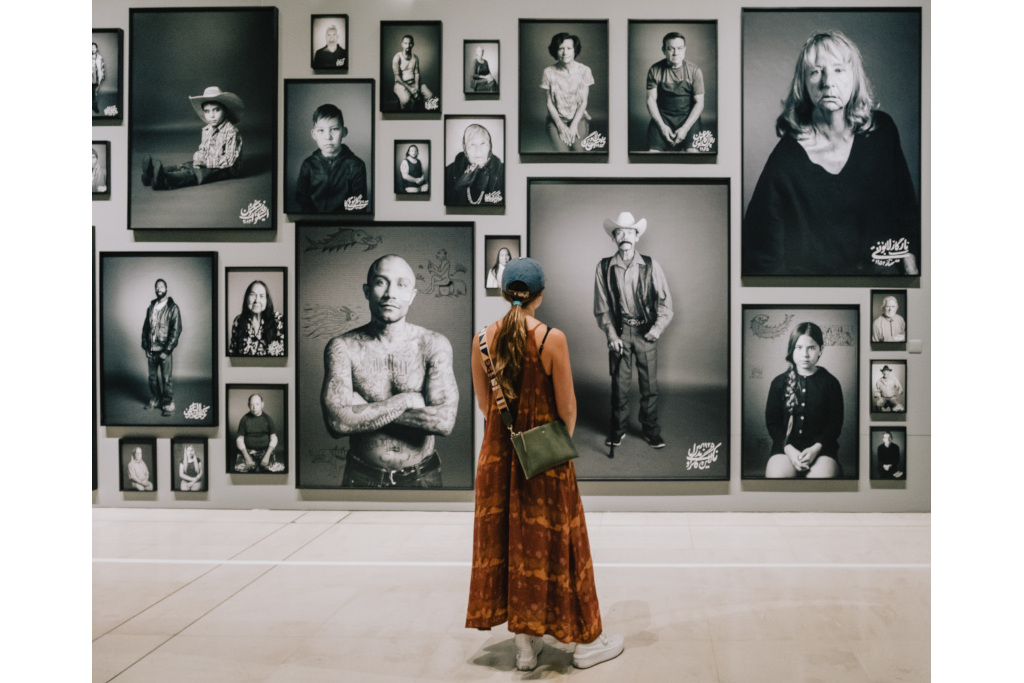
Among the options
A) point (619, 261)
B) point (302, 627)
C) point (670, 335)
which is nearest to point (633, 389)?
point (670, 335)

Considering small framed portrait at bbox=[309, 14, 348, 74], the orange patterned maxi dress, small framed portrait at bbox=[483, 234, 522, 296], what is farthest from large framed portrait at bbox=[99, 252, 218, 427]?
the orange patterned maxi dress

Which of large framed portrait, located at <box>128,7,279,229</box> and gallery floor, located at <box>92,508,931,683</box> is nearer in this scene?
gallery floor, located at <box>92,508,931,683</box>

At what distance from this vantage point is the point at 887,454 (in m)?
6.39

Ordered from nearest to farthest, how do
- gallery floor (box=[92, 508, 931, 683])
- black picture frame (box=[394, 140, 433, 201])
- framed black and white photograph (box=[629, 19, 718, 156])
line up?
gallery floor (box=[92, 508, 931, 683]), framed black and white photograph (box=[629, 19, 718, 156]), black picture frame (box=[394, 140, 433, 201])

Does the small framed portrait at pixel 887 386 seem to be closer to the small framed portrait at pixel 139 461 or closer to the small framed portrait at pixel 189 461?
the small framed portrait at pixel 189 461

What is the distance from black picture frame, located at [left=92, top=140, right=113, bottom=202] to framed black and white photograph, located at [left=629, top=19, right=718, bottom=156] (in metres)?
4.68

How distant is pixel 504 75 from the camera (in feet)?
21.1

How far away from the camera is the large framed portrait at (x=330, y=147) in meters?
6.51

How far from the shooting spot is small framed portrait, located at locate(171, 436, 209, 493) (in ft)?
21.8

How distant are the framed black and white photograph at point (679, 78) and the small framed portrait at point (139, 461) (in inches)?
200

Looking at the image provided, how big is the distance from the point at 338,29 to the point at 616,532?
4.86 meters

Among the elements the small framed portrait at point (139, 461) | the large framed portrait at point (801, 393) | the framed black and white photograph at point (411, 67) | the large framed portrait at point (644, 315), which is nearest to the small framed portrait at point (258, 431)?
the small framed portrait at point (139, 461)

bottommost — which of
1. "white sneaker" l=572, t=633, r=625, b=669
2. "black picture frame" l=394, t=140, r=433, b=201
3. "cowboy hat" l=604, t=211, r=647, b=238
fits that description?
"white sneaker" l=572, t=633, r=625, b=669

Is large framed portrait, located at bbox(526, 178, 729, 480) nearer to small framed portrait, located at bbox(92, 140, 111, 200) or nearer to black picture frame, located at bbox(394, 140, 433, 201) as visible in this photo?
black picture frame, located at bbox(394, 140, 433, 201)
